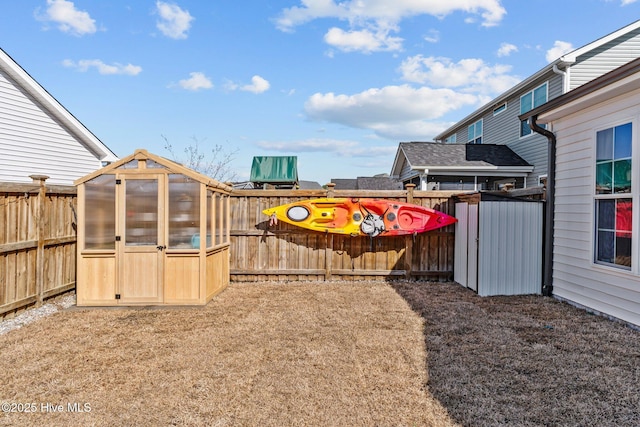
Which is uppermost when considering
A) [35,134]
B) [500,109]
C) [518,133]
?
[500,109]

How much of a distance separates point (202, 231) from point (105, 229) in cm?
143

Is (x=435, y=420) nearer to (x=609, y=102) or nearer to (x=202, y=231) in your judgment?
(x=202, y=231)

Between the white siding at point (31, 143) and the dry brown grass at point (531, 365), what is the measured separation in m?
9.72

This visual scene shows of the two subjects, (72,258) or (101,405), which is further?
(72,258)

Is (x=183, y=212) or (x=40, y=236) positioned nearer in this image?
(x=40, y=236)

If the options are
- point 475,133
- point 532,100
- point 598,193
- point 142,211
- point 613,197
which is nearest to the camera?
point 613,197

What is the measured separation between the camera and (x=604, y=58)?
1034cm

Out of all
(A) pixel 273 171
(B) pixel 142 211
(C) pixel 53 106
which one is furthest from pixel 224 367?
(A) pixel 273 171

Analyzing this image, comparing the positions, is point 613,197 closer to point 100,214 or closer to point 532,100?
point 100,214

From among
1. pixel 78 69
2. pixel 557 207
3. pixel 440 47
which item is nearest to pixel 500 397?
pixel 557 207

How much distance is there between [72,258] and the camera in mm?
5859

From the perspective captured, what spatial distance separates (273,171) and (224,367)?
14444mm

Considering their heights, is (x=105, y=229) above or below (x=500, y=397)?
above

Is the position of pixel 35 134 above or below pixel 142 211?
above
